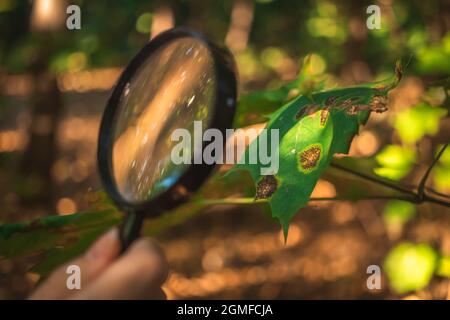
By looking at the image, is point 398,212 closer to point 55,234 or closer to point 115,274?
point 55,234

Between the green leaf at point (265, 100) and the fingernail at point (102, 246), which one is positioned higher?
the green leaf at point (265, 100)

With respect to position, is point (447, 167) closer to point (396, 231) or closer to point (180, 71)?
point (180, 71)

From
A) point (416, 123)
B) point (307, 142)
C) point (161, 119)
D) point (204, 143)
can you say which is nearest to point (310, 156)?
point (307, 142)

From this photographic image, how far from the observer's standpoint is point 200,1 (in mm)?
5160

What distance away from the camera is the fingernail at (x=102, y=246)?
86cm

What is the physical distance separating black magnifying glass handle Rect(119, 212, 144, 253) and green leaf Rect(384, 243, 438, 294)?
1.14 meters

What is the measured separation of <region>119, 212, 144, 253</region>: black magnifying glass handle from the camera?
0.89 m

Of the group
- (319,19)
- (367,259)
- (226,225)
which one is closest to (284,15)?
(319,19)

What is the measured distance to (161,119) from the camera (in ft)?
3.75

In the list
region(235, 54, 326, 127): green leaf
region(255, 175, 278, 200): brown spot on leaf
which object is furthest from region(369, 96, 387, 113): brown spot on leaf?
region(235, 54, 326, 127): green leaf

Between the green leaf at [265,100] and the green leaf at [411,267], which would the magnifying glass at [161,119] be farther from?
the green leaf at [411,267]

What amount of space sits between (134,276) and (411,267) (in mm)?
1278

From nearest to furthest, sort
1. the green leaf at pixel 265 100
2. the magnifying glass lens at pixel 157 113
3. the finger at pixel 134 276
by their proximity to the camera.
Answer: the finger at pixel 134 276 < the magnifying glass lens at pixel 157 113 < the green leaf at pixel 265 100

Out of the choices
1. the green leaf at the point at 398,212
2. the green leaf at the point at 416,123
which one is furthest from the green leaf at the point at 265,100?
the green leaf at the point at 398,212
